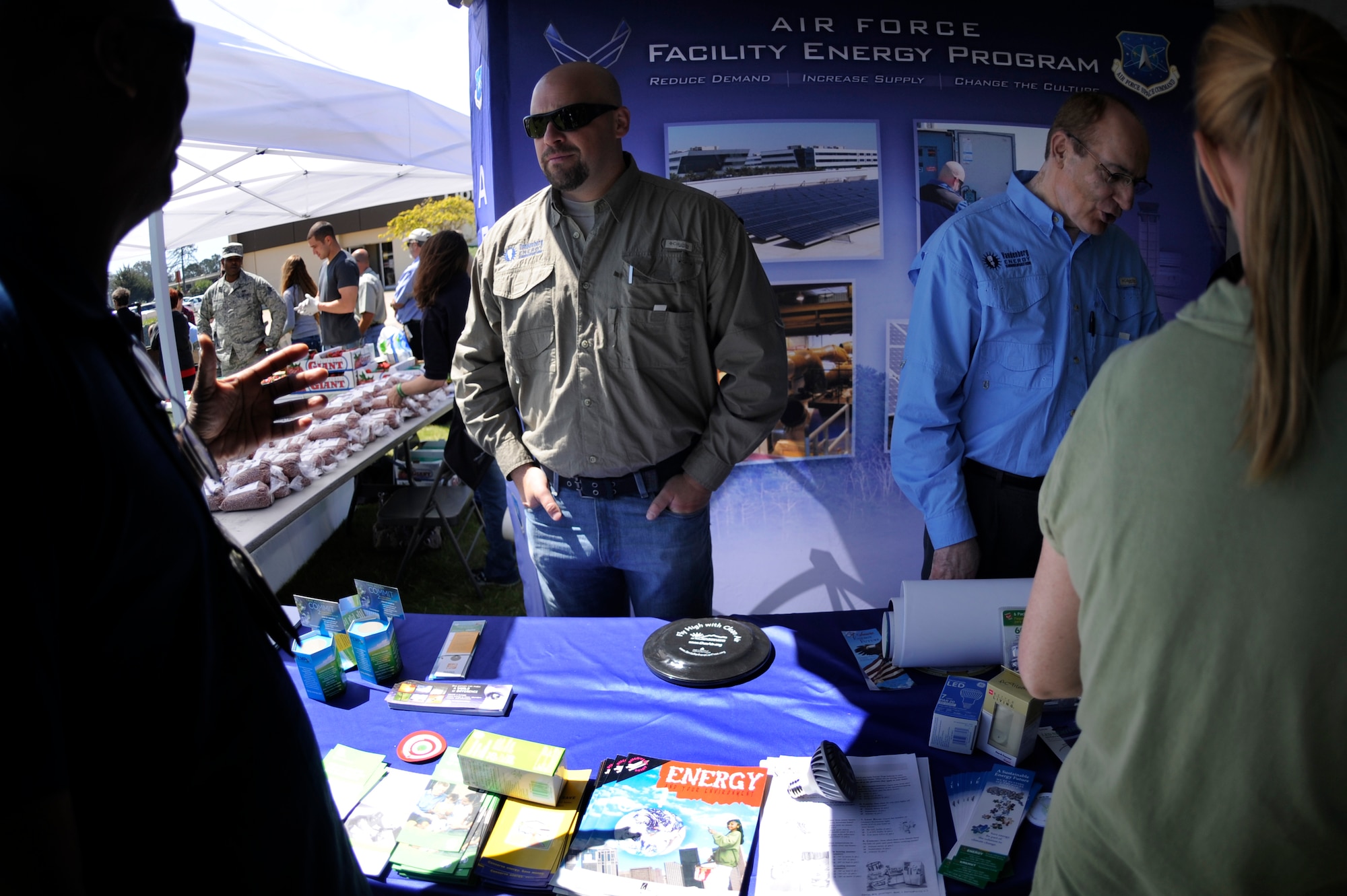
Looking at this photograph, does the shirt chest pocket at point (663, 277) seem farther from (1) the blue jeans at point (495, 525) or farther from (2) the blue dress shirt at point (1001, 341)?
(1) the blue jeans at point (495, 525)

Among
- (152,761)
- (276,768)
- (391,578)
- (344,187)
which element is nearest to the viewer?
(152,761)

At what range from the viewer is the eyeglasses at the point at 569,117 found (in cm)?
204

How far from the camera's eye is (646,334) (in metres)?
2.12

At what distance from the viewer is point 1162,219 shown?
318 cm

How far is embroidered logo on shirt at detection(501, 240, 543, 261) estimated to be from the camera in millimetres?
2219

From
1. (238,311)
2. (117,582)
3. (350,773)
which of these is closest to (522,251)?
(350,773)

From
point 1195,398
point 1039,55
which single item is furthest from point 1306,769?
point 1039,55

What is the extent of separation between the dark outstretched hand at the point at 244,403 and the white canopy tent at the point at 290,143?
A: 723mm

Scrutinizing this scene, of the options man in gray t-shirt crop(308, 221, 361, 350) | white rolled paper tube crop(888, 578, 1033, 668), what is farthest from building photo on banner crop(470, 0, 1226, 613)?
man in gray t-shirt crop(308, 221, 361, 350)

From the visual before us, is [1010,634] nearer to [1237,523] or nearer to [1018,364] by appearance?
[1018,364]

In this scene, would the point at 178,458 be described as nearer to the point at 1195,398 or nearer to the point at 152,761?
the point at 152,761

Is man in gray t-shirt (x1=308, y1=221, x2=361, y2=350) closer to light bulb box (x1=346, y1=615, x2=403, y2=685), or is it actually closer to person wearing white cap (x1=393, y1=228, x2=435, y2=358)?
person wearing white cap (x1=393, y1=228, x2=435, y2=358)

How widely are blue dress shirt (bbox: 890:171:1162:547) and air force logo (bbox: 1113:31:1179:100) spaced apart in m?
1.35

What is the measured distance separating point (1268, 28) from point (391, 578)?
177 inches
